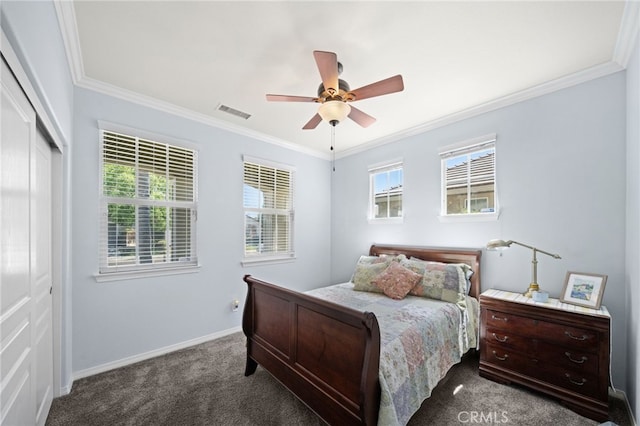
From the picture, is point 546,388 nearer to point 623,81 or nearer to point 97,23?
point 623,81

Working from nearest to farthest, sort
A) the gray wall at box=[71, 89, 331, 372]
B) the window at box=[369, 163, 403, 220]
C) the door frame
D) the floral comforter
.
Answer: the floral comforter < the door frame < the gray wall at box=[71, 89, 331, 372] < the window at box=[369, 163, 403, 220]

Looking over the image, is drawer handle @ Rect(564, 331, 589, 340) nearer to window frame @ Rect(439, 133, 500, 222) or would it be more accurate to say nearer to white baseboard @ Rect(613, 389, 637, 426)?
white baseboard @ Rect(613, 389, 637, 426)

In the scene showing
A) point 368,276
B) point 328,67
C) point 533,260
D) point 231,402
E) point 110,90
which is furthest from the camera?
point 368,276

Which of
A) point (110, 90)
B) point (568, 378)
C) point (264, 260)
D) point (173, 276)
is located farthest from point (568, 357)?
point (110, 90)

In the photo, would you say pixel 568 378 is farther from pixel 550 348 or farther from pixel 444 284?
pixel 444 284

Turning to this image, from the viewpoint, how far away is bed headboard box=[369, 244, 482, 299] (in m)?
3.03

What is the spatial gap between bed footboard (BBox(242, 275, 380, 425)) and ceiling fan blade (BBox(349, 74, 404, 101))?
1571mm

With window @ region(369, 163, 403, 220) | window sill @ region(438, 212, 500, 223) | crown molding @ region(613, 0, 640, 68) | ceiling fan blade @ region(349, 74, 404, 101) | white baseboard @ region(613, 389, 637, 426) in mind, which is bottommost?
white baseboard @ region(613, 389, 637, 426)

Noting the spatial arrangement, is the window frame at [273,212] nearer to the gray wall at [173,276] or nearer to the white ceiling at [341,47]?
the gray wall at [173,276]

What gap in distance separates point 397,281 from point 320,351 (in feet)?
4.61

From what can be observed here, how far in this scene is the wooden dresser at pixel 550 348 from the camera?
6.57 feet

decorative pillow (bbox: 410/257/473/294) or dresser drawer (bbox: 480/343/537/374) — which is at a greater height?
decorative pillow (bbox: 410/257/473/294)

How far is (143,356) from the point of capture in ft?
9.38

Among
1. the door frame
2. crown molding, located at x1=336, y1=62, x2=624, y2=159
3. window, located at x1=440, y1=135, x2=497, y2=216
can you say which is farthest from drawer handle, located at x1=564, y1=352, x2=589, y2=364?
the door frame
